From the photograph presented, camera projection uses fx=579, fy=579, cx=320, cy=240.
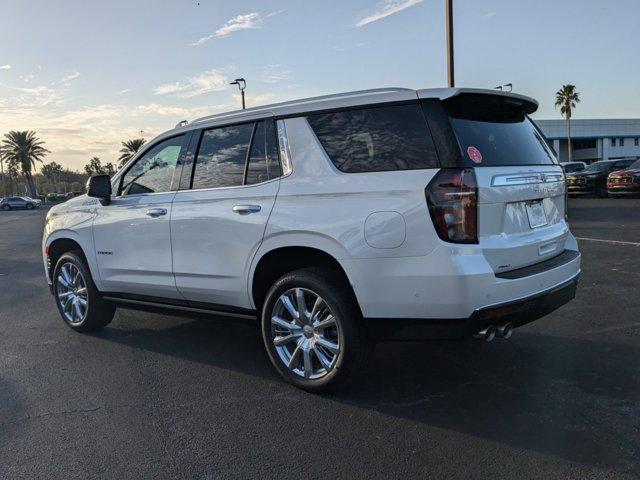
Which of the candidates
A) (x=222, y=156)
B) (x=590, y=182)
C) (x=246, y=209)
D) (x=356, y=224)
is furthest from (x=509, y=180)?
(x=590, y=182)

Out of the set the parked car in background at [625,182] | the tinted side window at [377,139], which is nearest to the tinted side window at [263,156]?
the tinted side window at [377,139]

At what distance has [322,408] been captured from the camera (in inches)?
148

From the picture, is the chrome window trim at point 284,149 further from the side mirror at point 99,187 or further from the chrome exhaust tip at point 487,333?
the side mirror at point 99,187

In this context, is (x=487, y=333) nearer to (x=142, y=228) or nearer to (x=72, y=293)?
(x=142, y=228)

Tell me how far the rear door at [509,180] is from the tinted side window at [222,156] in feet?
5.33

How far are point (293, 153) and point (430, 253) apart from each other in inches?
50.3

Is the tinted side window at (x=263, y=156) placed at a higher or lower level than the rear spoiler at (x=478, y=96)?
lower

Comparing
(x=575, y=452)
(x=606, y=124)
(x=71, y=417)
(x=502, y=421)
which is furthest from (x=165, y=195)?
(x=606, y=124)

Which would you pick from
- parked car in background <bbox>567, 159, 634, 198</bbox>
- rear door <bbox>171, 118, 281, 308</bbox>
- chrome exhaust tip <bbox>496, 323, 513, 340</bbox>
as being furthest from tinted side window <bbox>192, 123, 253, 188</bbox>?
parked car in background <bbox>567, 159, 634, 198</bbox>

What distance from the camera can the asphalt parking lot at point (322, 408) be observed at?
9.97 ft

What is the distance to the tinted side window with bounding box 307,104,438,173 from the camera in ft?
11.5

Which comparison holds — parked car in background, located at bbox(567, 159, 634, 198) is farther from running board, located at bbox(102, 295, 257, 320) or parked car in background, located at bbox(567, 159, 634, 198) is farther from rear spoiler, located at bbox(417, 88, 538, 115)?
running board, located at bbox(102, 295, 257, 320)

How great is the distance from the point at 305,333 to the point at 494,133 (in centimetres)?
185

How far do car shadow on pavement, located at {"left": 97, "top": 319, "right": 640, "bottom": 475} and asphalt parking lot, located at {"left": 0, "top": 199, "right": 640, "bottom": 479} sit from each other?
0.04 ft
